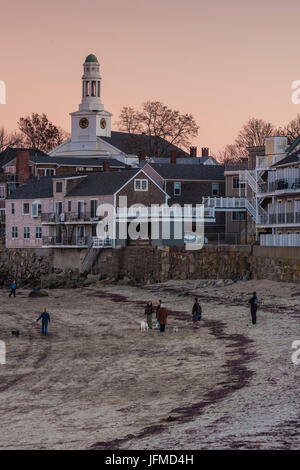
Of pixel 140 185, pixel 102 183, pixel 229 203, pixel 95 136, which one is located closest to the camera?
pixel 229 203

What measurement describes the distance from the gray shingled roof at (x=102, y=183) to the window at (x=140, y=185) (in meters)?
0.92

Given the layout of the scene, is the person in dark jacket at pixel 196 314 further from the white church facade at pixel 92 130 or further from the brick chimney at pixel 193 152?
the white church facade at pixel 92 130

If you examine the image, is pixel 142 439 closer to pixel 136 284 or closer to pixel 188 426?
pixel 188 426

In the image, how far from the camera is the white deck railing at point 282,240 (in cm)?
6219

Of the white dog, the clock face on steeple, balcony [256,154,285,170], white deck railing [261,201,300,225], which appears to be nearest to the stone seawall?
white deck railing [261,201,300,225]

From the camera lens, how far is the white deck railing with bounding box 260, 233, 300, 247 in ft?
204

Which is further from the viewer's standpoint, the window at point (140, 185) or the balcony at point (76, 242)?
the window at point (140, 185)

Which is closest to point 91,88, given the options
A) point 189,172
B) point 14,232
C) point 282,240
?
point 14,232

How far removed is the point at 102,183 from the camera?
292 ft

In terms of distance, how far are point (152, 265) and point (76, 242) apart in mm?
12282

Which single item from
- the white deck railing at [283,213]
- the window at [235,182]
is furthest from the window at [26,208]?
the white deck railing at [283,213]

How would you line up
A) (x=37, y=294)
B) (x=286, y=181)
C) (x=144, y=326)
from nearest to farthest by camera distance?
1. (x=144, y=326)
2. (x=286, y=181)
3. (x=37, y=294)

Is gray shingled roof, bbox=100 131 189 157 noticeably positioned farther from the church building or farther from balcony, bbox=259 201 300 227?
balcony, bbox=259 201 300 227

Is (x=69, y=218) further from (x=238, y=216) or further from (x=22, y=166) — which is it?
(x=22, y=166)
